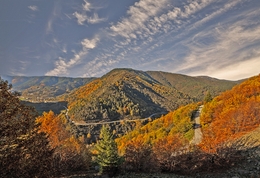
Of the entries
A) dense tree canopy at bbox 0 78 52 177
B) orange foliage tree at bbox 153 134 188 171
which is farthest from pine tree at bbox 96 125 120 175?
dense tree canopy at bbox 0 78 52 177

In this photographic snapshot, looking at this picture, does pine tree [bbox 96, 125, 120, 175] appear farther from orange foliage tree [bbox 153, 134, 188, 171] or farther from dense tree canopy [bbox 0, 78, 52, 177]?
dense tree canopy [bbox 0, 78, 52, 177]

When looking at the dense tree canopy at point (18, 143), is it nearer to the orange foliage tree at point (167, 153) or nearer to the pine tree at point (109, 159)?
the pine tree at point (109, 159)

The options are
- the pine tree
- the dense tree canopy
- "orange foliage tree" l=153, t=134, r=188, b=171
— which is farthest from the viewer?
the pine tree

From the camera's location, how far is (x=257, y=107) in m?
36.6

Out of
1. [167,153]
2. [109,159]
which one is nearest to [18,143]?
[109,159]

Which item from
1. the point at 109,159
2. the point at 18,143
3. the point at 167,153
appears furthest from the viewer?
the point at 109,159

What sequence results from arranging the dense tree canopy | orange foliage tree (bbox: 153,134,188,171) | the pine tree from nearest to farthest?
the dense tree canopy < orange foliage tree (bbox: 153,134,188,171) < the pine tree

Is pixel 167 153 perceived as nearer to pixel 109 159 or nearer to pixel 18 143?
pixel 109 159

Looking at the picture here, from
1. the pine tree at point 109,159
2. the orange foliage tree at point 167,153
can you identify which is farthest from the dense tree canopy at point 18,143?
the orange foliage tree at point 167,153

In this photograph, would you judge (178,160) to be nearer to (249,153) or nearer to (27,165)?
(249,153)

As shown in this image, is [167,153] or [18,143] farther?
[167,153]

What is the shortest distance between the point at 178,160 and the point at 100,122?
341ft

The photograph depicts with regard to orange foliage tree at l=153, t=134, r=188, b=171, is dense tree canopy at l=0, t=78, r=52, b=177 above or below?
above

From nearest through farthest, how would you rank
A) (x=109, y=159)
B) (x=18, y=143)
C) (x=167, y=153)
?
(x=18, y=143) < (x=167, y=153) < (x=109, y=159)
